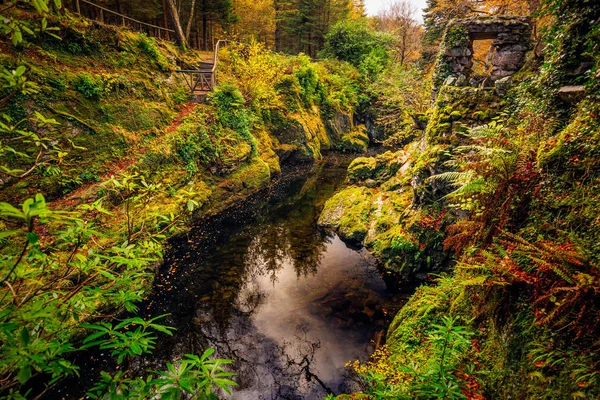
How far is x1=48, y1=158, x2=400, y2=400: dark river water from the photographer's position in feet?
21.1

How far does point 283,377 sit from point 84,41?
50.6 feet

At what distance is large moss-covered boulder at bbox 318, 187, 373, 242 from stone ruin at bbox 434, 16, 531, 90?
5881 millimetres

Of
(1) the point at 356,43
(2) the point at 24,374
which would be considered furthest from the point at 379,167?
(1) the point at 356,43

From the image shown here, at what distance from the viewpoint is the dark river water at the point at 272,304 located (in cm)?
643

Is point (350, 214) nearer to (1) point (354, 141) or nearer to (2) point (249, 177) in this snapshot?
(2) point (249, 177)

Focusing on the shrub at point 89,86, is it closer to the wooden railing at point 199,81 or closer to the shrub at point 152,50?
the shrub at point 152,50

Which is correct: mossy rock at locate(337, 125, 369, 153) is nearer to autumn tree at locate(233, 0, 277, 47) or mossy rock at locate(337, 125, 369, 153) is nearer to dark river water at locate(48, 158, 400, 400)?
autumn tree at locate(233, 0, 277, 47)

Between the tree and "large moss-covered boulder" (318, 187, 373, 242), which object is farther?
the tree

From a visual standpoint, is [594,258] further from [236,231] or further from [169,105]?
[169,105]

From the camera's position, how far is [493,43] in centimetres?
995

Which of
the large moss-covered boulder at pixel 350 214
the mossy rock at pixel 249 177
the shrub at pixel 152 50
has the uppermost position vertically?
the shrub at pixel 152 50

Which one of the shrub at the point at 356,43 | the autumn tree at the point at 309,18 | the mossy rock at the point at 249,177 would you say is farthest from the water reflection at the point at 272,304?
the autumn tree at the point at 309,18

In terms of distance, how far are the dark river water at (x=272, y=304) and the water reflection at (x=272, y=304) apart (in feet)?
0.08

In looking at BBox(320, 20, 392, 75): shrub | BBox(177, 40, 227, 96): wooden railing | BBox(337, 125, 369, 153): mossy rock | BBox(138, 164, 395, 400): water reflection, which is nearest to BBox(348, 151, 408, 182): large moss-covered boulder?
BBox(138, 164, 395, 400): water reflection
